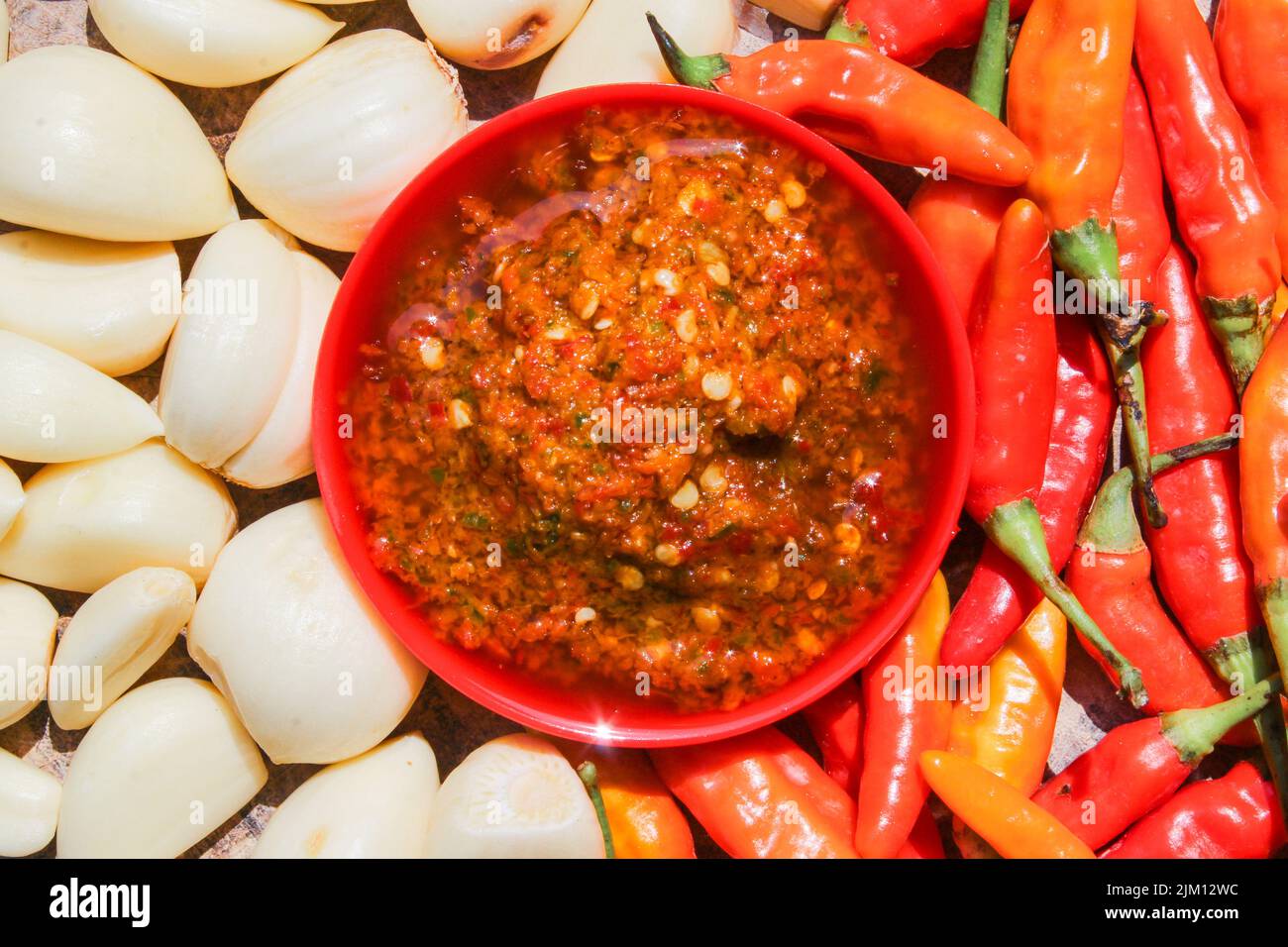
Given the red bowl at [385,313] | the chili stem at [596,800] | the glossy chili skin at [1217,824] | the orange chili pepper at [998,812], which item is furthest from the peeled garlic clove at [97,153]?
the glossy chili skin at [1217,824]

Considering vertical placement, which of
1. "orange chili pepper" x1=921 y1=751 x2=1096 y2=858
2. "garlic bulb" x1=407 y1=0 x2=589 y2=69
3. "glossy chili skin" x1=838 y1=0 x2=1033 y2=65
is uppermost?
"glossy chili skin" x1=838 y1=0 x2=1033 y2=65

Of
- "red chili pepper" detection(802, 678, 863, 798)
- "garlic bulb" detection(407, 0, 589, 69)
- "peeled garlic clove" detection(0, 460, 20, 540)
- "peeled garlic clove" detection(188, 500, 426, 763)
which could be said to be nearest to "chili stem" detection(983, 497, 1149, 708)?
"red chili pepper" detection(802, 678, 863, 798)

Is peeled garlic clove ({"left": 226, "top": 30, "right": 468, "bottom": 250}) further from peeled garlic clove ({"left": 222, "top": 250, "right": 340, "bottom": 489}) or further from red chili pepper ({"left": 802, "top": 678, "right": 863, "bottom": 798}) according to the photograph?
red chili pepper ({"left": 802, "top": 678, "right": 863, "bottom": 798})

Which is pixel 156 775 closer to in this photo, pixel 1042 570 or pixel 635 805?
pixel 635 805

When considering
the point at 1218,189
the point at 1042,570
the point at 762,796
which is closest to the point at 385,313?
the point at 762,796

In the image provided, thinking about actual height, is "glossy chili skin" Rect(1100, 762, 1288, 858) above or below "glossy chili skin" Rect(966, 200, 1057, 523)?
below

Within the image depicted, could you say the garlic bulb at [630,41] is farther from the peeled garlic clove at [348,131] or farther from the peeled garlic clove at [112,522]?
the peeled garlic clove at [112,522]
